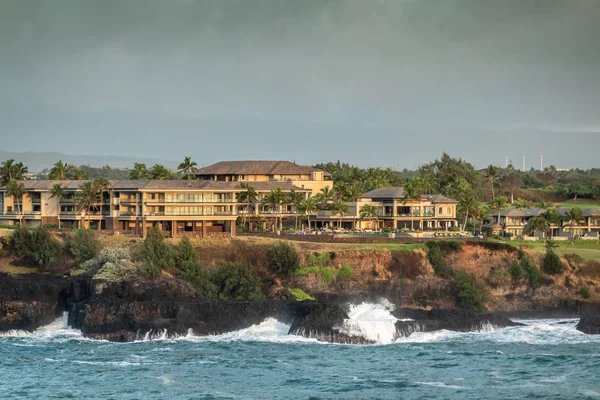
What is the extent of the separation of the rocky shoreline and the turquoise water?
105 cm

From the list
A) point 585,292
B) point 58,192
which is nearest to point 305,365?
point 585,292

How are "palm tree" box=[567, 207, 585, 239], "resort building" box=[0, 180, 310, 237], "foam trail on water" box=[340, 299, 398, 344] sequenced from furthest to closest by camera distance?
"palm tree" box=[567, 207, 585, 239]
"resort building" box=[0, 180, 310, 237]
"foam trail on water" box=[340, 299, 398, 344]

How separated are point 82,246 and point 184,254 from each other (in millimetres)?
9747

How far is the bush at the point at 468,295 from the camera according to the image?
74.7 metres

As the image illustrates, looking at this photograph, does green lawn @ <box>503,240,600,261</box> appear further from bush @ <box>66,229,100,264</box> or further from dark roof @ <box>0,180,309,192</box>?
bush @ <box>66,229,100,264</box>

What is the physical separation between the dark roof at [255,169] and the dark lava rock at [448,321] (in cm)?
5449

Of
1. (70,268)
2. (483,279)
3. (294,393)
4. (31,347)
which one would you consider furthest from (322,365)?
(70,268)

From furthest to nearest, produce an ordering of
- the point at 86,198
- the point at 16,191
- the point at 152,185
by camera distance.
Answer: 1. the point at 16,191
2. the point at 86,198
3. the point at 152,185

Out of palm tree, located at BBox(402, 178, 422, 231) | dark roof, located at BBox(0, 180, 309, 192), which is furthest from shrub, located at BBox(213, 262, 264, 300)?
palm tree, located at BBox(402, 178, 422, 231)

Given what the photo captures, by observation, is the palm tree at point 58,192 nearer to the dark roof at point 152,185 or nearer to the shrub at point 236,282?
the dark roof at point 152,185

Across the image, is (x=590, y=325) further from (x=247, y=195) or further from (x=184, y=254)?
(x=247, y=195)

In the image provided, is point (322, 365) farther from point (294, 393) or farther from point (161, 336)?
point (161, 336)

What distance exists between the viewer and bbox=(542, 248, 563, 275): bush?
260 ft

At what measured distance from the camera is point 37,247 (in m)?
82.8
